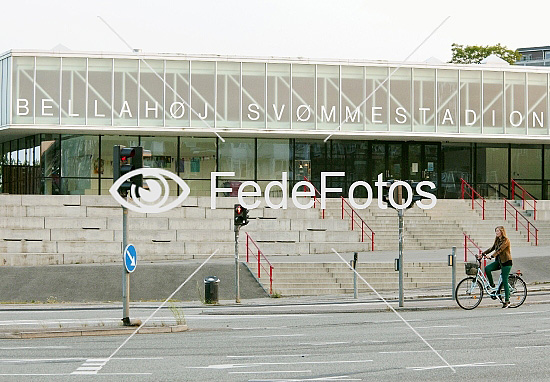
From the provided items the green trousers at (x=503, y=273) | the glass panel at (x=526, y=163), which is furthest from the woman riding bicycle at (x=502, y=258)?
the glass panel at (x=526, y=163)

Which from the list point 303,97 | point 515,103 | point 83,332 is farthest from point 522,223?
point 83,332

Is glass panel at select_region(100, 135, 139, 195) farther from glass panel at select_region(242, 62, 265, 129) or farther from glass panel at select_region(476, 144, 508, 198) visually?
glass panel at select_region(476, 144, 508, 198)

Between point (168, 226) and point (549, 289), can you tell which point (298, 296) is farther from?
point (168, 226)

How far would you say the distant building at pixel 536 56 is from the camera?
16221 cm

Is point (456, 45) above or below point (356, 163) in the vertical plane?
above

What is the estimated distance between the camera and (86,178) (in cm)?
4588

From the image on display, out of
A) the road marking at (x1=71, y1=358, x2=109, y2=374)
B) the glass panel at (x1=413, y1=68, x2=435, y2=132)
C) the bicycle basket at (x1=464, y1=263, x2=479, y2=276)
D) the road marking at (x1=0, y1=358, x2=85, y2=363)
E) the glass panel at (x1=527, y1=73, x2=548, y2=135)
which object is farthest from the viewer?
the glass panel at (x1=527, y1=73, x2=548, y2=135)

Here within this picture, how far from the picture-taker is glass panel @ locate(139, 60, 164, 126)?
4400 centimetres

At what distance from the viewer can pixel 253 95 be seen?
4512 centimetres

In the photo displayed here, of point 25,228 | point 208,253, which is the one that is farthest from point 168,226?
point 25,228

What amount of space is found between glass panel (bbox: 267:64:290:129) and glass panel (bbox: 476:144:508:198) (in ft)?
38.6

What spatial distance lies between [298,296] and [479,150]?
24534mm

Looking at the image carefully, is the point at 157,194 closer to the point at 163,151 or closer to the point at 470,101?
the point at 163,151

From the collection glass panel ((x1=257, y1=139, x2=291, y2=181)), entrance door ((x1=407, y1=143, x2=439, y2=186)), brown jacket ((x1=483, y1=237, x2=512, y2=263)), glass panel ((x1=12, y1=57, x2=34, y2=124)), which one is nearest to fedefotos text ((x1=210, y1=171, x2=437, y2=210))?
glass panel ((x1=257, y1=139, x2=291, y2=181))
